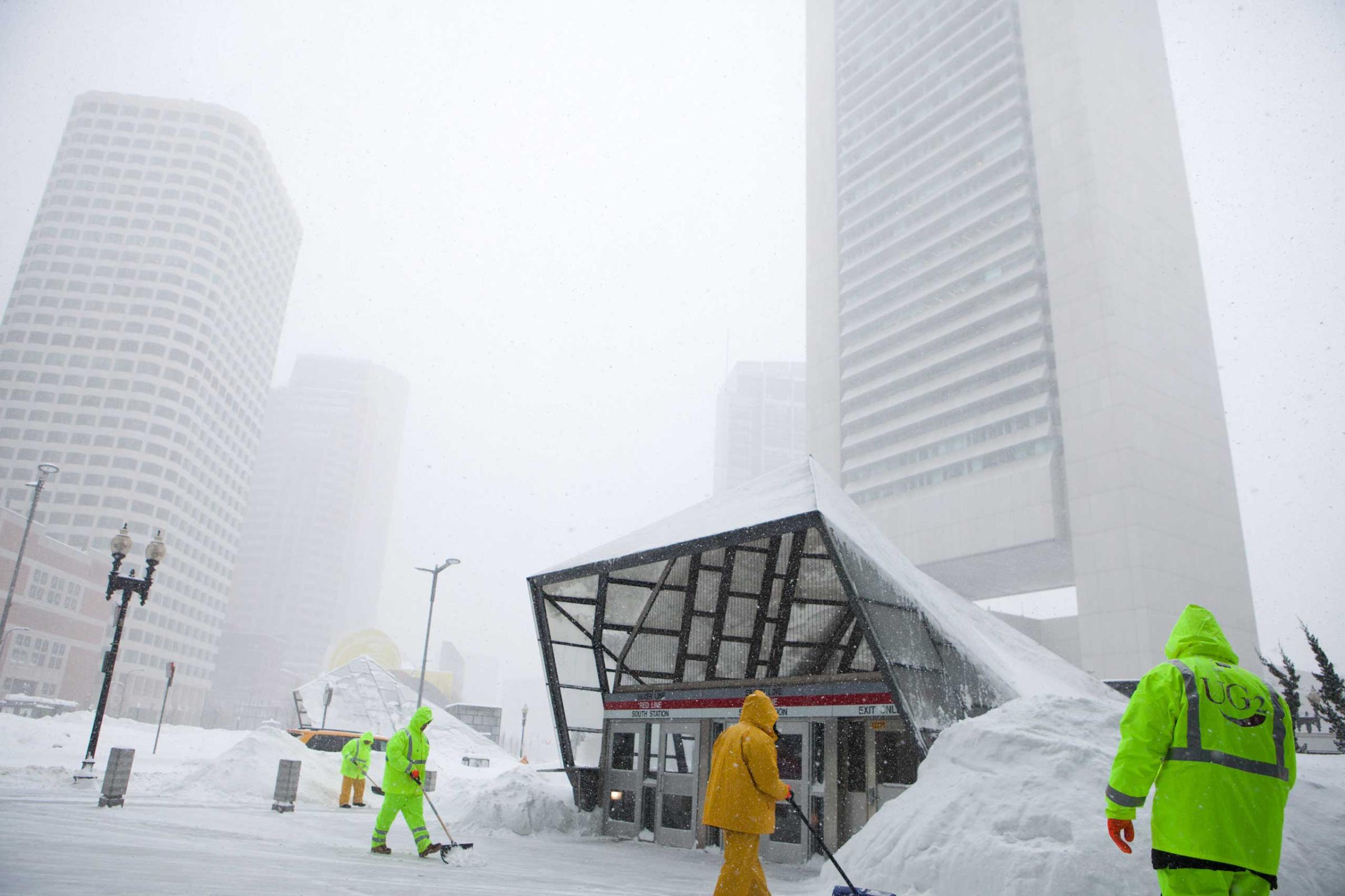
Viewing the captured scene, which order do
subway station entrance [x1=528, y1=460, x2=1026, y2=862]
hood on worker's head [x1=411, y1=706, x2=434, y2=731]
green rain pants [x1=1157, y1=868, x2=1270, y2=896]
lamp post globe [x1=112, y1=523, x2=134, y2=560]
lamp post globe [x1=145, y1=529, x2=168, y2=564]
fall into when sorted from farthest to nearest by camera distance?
lamp post globe [x1=112, y1=523, x2=134, y2=560]
lamp post globe [x1=145, y1=529, x2=168, y2=564]
subway station entrance [x1=528, y1=460, x2=1026, y2=862]
hood on worker's head [x1=411, y1=706, x2=434, y2=731]
green rain pants [x1=1157, y1=868, x2=1270, y2=896]

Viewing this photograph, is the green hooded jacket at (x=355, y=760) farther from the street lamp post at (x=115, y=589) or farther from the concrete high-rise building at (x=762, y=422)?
the concrete high-rise building at (x=762, y=422)

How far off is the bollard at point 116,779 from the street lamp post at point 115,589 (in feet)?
9.14

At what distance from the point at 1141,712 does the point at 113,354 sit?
429 feet

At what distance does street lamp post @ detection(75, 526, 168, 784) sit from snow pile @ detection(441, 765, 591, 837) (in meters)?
6.76

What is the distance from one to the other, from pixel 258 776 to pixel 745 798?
50.8 ft

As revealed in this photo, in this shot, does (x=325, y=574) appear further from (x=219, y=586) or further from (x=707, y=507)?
(x=707, y=507)

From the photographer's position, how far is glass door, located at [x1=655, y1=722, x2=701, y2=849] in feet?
41.4

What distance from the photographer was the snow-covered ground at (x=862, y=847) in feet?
19.8

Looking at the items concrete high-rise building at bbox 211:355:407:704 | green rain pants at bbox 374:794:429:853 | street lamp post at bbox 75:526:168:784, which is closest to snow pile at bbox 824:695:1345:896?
green rain pants at bbox 374:794:429:853

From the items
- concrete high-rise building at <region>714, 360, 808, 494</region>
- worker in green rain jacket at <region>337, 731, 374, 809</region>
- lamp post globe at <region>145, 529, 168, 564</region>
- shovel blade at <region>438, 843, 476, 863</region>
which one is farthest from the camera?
concrete high-rise building at <region>714, 360, 808, 494</region>

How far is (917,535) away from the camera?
2736 inches

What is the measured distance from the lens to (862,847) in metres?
7.46

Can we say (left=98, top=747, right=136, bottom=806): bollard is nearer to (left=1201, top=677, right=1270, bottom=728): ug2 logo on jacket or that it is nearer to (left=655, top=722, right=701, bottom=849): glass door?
(left=655, top=722, right=701, bottom=849): glass door

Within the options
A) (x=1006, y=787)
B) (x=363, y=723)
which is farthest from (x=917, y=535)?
(x=1006, y=787)
